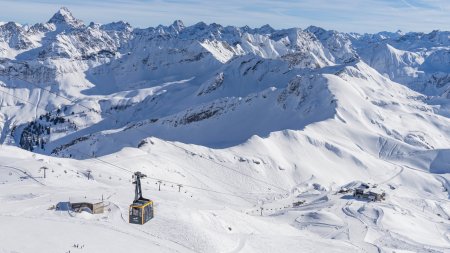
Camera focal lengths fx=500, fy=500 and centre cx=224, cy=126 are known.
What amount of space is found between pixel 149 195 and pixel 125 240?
69.9ft

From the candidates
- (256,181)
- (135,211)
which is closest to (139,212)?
(135,211)

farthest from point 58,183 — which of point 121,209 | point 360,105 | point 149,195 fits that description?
point 360,105

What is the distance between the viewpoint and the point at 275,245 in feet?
147

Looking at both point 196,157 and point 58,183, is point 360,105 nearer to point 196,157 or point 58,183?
point 196,157

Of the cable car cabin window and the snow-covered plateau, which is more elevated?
the cable car cabin window

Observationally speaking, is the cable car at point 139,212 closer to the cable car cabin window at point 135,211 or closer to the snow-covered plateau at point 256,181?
the cable car cabin window at point 135,211

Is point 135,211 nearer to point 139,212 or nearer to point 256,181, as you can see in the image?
point 139,212

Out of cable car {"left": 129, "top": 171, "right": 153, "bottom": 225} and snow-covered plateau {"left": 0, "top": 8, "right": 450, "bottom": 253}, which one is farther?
snow-covered plateau {"left": 0, "top": 8, "right": 450, "bottom": 253}

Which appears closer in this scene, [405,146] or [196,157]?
[196,157]

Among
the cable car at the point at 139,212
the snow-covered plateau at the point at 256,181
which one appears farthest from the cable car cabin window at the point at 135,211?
the snow-covered plateau at the point at 256,181

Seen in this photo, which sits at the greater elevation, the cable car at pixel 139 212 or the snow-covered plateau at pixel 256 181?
the cable car at pixel 139 212

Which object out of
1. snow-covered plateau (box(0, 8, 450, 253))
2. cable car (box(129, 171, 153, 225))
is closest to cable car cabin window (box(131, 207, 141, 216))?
cable car (box(129, 171, 153, 225))

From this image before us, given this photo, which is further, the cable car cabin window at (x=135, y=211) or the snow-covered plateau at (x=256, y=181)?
the snow-covered plateau at (x=256, y=181)

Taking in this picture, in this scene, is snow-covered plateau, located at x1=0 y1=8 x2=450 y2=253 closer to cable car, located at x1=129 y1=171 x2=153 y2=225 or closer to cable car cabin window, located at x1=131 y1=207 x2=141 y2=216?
cable car, located at x1=129 y1=171 x2=153 y2=225
